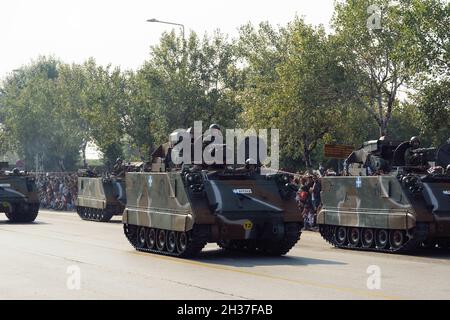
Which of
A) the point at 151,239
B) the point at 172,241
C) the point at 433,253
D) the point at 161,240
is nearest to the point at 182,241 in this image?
the point at 172,241

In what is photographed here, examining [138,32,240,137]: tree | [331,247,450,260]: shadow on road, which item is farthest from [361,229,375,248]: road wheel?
[138,32,240,137]: tree

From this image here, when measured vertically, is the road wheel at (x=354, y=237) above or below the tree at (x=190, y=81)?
below

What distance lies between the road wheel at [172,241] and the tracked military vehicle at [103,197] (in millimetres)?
14916

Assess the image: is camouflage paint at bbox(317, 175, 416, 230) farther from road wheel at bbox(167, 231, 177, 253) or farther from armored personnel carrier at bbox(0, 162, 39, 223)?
armored personnel carrier at bbox(0, 162, 39, 223)

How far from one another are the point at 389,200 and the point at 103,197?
53.5 ft

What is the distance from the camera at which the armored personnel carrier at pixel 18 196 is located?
3200cm

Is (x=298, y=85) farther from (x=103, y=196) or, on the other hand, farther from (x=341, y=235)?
(x=341, y=235)

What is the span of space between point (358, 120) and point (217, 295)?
3434 centimetres

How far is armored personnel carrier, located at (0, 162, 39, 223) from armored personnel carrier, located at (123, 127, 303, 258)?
13695 mm

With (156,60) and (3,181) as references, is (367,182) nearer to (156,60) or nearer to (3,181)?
(3,181)

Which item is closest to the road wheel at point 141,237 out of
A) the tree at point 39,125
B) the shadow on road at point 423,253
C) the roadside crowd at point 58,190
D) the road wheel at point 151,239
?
the road wheel at point 151,239

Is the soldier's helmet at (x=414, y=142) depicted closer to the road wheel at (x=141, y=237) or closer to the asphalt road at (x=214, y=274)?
the asphalt road at (x=214, y=274)

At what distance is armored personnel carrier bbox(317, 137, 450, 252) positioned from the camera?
744 inches

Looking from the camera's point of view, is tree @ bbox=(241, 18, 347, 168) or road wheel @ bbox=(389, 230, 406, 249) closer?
road wheel @ bbox=(389, 230, 406, 249)
